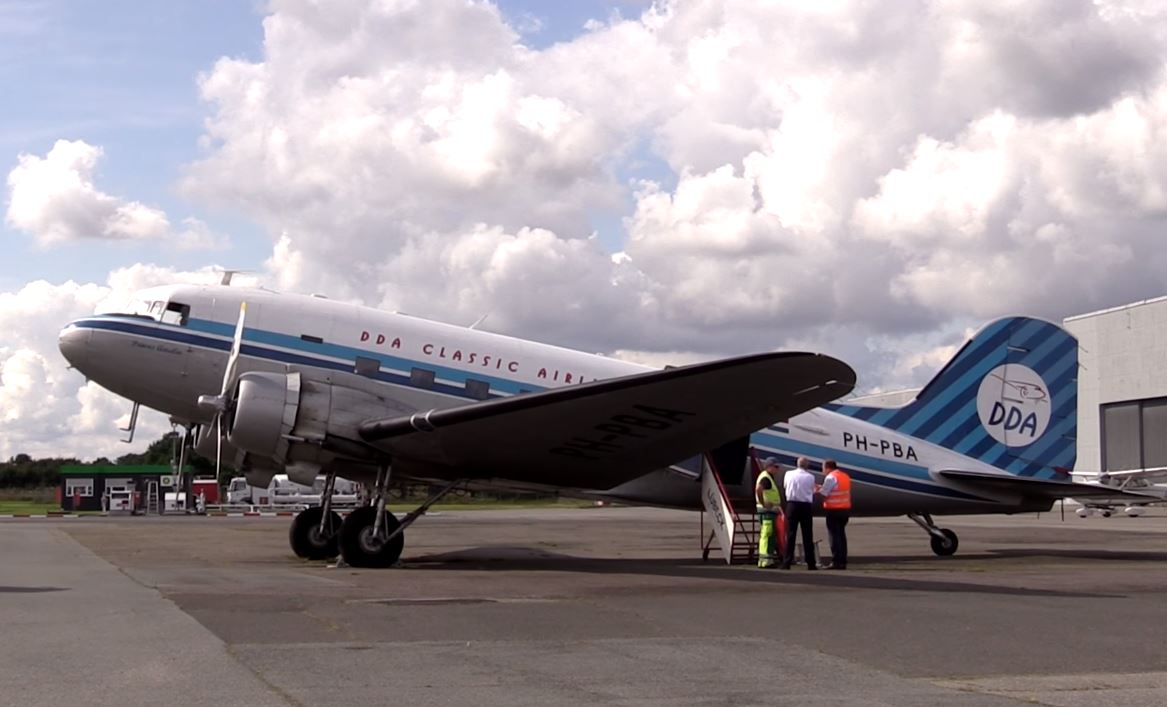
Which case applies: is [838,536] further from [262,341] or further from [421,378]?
[262,341]

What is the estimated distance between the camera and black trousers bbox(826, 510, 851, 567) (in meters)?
16.1

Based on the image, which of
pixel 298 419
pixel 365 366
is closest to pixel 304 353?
pixel 365 366

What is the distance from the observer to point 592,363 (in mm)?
18188

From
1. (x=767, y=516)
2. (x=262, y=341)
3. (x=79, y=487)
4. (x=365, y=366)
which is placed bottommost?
(x=79, y=487)

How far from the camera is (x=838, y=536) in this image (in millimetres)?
16109

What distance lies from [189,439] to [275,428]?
3.73 metres

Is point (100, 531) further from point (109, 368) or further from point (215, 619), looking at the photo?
point (215, 619)

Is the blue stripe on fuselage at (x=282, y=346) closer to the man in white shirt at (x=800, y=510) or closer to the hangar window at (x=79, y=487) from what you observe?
the man in white shirt at (x=800, y=510)

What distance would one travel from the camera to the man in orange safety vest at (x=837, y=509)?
1611cm

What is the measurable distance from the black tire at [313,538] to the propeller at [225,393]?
1870 millimetres

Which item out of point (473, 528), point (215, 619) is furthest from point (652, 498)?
point (473, 528)

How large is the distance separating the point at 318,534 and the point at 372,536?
2.57 m

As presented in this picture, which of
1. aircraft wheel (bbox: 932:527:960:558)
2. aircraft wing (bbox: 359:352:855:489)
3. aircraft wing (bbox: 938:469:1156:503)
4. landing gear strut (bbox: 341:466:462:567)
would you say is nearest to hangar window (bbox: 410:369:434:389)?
aircraft wing (bbox: 359:352:855:489)

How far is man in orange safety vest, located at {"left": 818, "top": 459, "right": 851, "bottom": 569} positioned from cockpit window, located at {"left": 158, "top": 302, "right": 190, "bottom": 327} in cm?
935
